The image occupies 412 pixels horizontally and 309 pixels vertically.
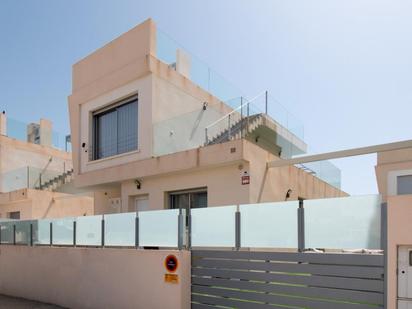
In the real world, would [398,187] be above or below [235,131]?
below

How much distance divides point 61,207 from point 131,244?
1416cm

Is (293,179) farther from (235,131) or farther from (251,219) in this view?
(251,219)

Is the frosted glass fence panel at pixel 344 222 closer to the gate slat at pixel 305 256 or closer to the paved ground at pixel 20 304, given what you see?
the gate slat at pixel 305 256

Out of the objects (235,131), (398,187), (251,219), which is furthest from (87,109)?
(398,187)

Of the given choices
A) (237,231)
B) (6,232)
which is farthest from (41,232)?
(237,231)

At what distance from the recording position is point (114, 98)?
1295 centimetres

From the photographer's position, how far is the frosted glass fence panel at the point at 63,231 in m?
9.59

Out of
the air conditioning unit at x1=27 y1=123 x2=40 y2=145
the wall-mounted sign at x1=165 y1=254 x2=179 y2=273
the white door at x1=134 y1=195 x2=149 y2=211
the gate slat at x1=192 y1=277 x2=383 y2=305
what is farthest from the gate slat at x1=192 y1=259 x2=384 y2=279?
the air conditioning unit at x1=27 y1=123 x2=40 y2=145

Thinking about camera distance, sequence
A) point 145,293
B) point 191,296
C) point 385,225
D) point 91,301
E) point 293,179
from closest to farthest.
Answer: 1. point 385,225
2. point 191,296
3. point 145,293
4. point 91,301
5. point 293,179

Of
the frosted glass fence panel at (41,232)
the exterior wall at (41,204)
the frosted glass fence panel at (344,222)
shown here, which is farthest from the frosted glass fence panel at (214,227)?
the exterior wall at (41,204)

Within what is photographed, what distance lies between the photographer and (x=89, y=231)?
901cm

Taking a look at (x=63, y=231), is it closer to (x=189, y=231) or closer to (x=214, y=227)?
(x=189, y=231)

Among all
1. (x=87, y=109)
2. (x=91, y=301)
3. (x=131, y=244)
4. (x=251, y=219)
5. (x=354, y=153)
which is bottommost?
(x=91, y=301)

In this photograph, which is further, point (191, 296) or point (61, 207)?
point (61, 207)
